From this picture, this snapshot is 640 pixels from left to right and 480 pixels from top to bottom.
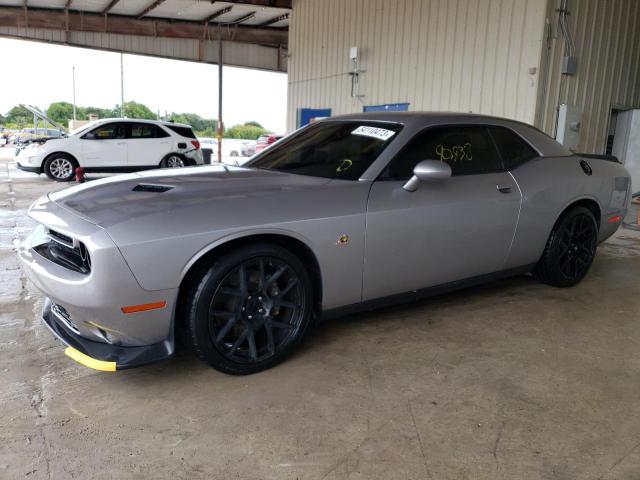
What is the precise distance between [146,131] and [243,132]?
45274 mm

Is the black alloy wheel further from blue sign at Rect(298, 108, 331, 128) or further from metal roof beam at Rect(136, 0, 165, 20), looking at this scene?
metal roof beam at Rect(136, 0, 165, 20)

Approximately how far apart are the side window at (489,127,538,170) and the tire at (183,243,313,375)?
183cm

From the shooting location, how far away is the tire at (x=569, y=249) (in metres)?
4.02

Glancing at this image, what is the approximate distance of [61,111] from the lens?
59281mm

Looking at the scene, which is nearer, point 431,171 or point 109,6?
point 431,171

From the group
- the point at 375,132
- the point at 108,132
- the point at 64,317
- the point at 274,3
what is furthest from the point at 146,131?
the point at 64,317

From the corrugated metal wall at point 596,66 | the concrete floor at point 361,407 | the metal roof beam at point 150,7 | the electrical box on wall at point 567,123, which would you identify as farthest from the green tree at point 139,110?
the concrete floor at point 361,407

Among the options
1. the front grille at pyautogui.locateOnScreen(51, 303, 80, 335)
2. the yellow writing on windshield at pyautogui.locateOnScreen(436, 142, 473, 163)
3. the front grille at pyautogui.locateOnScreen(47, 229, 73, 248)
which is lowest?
the front grille at pyautogui.locateOnScreen(51, 303, 80, 335)

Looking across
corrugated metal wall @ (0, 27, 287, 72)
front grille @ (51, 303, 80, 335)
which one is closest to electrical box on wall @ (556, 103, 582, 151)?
front grille @ (51, 303, 80, 335)

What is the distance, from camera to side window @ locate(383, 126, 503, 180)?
124 inches

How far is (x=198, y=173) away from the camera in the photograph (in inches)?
123

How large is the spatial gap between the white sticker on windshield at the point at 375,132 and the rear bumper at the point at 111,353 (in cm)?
173

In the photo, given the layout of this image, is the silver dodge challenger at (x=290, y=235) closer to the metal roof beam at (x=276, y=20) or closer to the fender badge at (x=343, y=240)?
the fender badge at (x=343, y=240)

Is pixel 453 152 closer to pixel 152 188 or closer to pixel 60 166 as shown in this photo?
pixel 152 188
